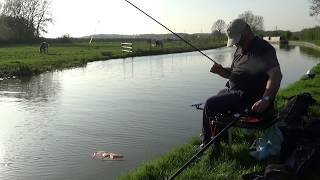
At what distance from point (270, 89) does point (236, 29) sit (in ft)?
2.96

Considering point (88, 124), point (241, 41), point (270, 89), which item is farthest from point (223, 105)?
point (88, 124)

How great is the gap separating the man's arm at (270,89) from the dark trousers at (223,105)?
1.54ft

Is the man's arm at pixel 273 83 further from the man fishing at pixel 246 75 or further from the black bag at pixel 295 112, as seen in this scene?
the black bag at pixel 295 112

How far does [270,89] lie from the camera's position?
20.3ft

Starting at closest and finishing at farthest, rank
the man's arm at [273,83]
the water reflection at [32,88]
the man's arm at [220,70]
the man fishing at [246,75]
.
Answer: the man's arm at [273,83]
the man fishing at [246,75]
the man's arm at [220,70]
the water reflection at [32,88]

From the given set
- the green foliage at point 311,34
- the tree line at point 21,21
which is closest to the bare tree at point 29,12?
the tree line at point 21,21

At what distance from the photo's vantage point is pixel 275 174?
196 inches

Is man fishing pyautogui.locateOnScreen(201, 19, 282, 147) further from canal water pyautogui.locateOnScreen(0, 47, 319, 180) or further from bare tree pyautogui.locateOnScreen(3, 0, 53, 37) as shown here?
bare tree pyautogui.locateOnScreen(3, 0, 53, 37)

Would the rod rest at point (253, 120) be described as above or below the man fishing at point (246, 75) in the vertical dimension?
below

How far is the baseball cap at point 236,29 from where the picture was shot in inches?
256

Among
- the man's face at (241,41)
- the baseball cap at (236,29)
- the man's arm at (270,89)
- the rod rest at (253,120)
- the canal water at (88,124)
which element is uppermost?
the baseball cap at (236,29)

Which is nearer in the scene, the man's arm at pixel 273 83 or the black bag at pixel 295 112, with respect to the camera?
the man's arm at pixel 273 83

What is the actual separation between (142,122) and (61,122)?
1955 millimetres

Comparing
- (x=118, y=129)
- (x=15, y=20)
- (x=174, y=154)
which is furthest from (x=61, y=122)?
(x=15, y=20)
